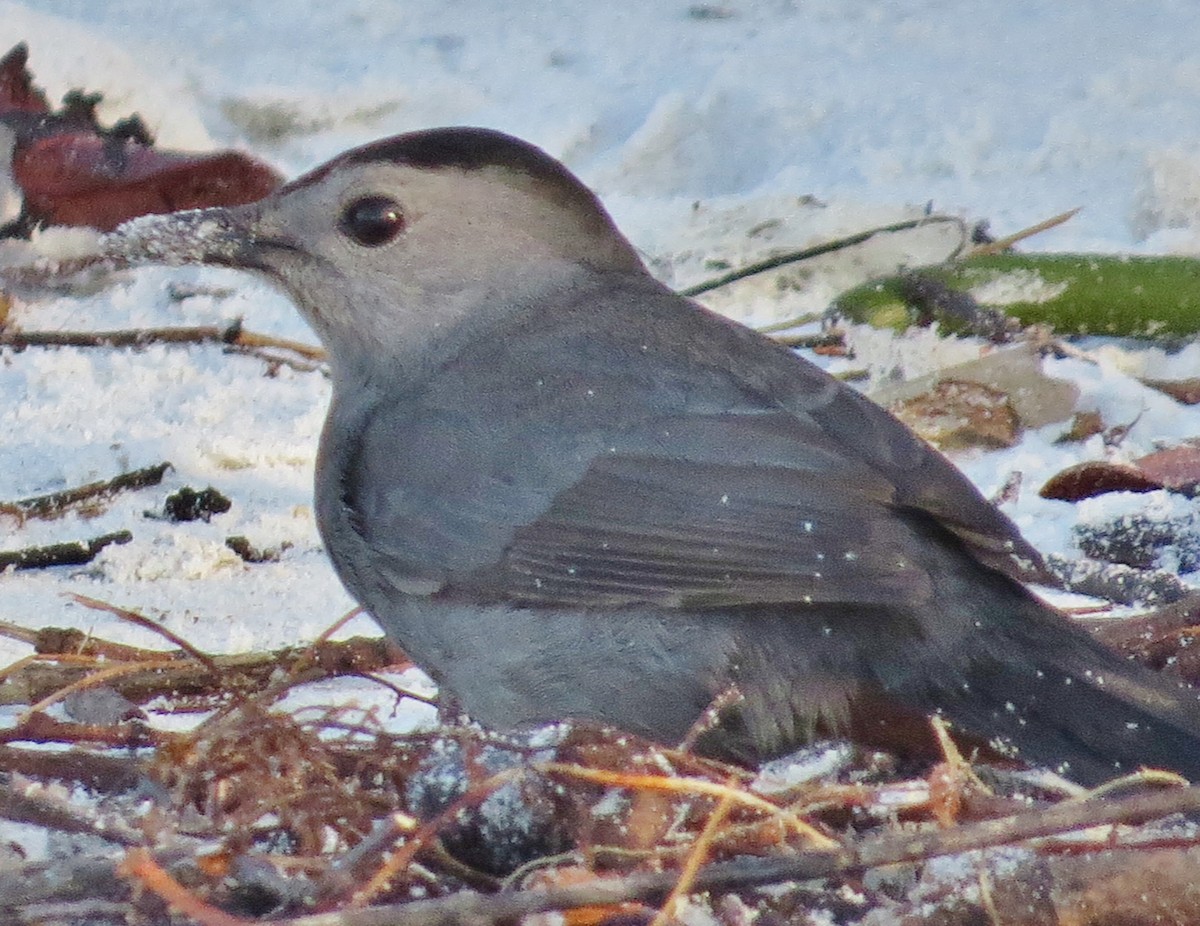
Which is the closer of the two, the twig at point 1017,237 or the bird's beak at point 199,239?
the bird's beak at point 199,239

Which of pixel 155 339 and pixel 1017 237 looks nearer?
pixel 155 339

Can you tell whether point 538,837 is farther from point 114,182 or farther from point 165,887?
point 114,182

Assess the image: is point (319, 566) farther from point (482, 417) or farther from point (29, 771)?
point (29, 771)

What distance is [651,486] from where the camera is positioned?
3033 mm

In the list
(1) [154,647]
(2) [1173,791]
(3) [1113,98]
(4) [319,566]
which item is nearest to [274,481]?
(4) [319,566]

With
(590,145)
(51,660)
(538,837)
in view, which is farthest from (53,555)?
(590,145)

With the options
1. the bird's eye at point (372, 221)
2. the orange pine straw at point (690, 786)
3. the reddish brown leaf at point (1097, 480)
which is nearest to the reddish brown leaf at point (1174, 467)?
the reddish brown leaf at point (1097, 480)

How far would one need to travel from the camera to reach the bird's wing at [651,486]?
2.93 meters

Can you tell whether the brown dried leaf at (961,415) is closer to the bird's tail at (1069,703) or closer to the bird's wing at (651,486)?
the bird's wing at (651,486)

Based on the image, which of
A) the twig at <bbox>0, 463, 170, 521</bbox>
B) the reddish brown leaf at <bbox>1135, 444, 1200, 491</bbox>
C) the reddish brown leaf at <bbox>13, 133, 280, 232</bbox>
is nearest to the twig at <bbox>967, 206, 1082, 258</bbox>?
the reddish brown leaf at <bbox>1135, 444, 1200, 491</bbox>

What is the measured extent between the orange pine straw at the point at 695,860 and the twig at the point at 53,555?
189 centimetres

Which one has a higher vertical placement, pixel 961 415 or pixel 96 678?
pixel 96 678

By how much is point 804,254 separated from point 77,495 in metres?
2.06

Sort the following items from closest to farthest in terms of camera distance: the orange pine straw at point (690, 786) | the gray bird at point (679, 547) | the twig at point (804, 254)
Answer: the orange pine straw at point (690, 786) → the gray bird at point (679, 547) → the twig at point (804, 254)
